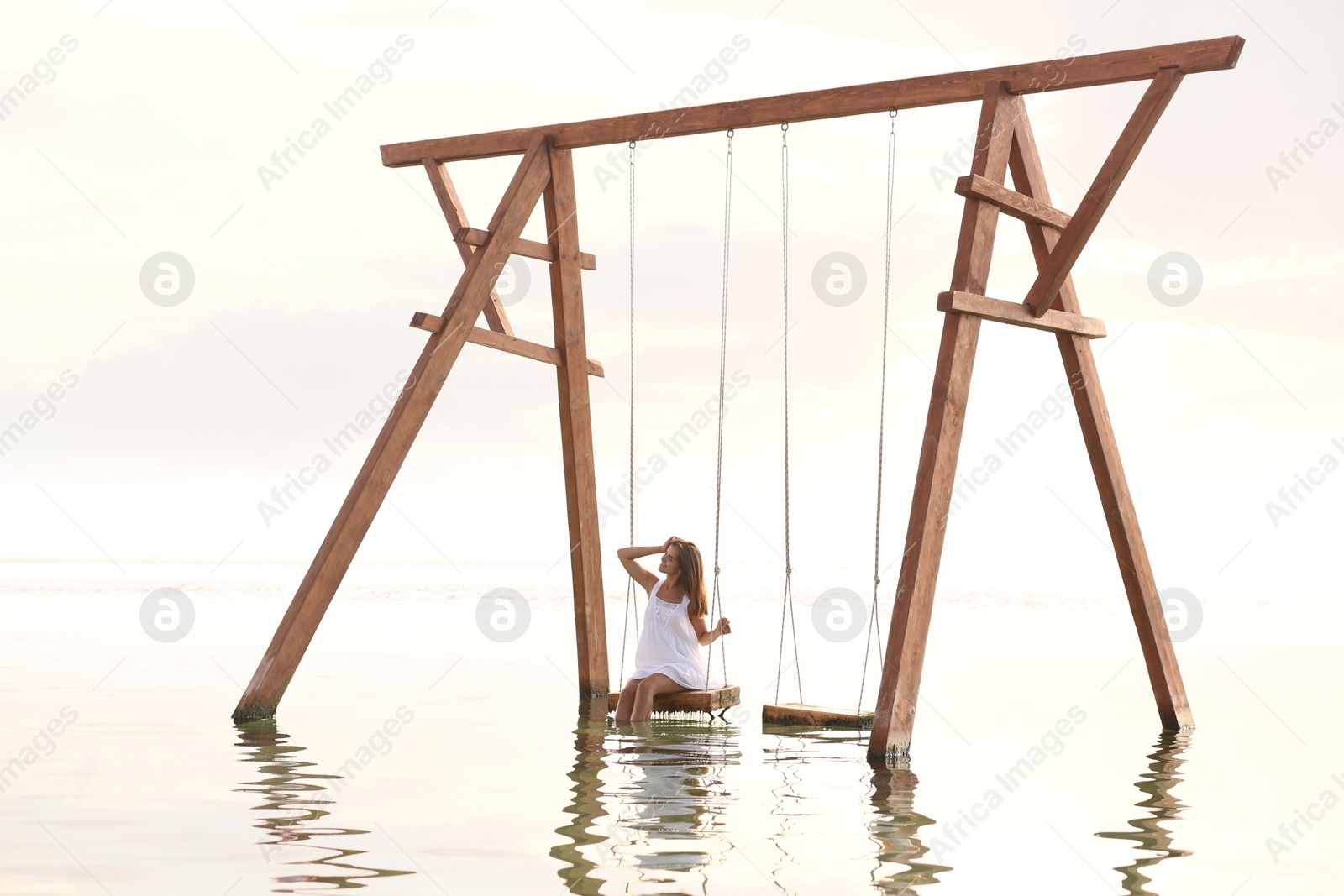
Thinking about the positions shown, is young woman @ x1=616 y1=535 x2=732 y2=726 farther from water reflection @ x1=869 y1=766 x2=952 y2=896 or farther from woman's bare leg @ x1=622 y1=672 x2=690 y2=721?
water reflection @ x1=869 y1=766 x2=952 y2=896

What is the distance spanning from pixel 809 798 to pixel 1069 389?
3.42m

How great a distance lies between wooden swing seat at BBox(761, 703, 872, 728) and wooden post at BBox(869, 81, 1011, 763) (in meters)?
0.52

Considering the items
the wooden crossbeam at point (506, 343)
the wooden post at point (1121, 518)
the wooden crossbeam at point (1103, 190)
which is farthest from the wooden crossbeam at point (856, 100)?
the wooden crossbeam at point (506, 343)

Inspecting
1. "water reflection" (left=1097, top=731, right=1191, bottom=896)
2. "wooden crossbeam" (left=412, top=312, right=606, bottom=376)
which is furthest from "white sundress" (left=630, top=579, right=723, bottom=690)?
"water reflection" (left=1097, top=731, right=1191, bottom=896)

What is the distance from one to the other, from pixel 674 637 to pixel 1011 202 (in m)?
3.27

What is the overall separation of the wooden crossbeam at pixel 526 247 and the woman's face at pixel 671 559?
2250 millimetres

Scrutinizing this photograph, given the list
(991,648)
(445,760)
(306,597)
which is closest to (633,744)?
(445,760)

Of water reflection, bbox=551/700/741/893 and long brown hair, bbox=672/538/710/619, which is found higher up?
long brown hair, bbox=672/538/710/619

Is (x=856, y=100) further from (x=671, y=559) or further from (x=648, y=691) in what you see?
(x=648, y=691)

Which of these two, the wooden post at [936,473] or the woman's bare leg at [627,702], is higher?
the wooden post at [936,473]

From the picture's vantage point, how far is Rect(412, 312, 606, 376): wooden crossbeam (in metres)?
8.62

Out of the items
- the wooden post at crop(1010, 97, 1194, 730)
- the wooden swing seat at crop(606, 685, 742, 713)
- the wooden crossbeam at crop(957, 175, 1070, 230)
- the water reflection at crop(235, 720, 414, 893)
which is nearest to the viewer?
the water reflection at crop(235, 720, 414, 893)

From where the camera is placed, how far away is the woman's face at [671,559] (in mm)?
8391

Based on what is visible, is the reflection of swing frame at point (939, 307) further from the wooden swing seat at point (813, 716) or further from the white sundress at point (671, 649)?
the white sundress at point (671, 649)
